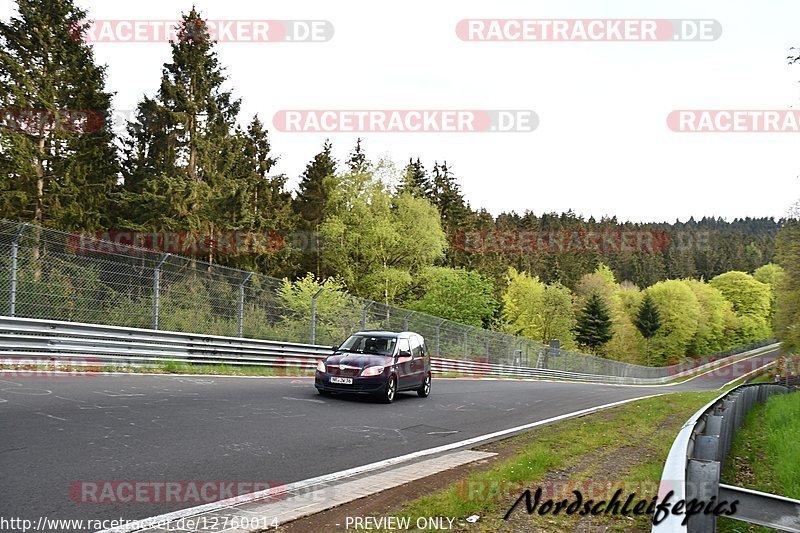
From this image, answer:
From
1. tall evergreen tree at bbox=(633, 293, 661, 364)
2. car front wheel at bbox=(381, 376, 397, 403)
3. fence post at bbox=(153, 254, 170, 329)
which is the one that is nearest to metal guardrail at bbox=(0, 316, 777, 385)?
fence post at bbox=(153, 254, 170, 329)

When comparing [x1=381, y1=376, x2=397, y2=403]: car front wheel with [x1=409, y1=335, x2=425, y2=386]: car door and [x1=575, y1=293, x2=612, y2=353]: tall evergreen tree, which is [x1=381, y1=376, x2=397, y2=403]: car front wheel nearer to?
[x1=409, y1=335, x2=425, y2=386]: car door

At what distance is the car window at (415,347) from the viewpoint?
15266mm

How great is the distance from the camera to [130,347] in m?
15.0

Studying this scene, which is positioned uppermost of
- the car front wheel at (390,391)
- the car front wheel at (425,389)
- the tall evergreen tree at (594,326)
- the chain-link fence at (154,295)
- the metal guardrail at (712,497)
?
the chain-link fence at (154,295)

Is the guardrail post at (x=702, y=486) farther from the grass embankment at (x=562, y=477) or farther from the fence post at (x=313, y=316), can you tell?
the fence post at (x=313, y=316)

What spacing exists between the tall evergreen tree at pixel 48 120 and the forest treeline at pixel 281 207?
0.07m

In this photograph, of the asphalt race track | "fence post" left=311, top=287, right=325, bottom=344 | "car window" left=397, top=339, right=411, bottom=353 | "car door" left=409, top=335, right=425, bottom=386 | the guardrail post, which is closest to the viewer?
the guardrail post

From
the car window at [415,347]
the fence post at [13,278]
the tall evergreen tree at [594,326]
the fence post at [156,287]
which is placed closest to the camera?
the fence post at [13,278]

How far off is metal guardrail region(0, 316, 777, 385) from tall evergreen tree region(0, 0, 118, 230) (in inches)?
652

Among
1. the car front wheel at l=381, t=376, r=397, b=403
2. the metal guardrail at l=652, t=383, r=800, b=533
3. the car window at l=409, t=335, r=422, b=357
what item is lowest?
the car front wheel at l=381, t=376, r=397, b=403

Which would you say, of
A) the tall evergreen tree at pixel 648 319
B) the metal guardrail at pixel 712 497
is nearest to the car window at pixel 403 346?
the metal guardrail at pixel 712 497

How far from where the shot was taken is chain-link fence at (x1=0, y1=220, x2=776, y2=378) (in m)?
12.9

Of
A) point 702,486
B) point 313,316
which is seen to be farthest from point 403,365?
point 702,486

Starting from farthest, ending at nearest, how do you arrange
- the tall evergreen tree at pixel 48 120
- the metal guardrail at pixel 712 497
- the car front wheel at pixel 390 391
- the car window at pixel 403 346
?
the tall evergreen tree at pixel 48 120 < the car window at pixel 403 346 < the car front wheel at pixel 390 391 < the metal guardrail at pixel 712 497
